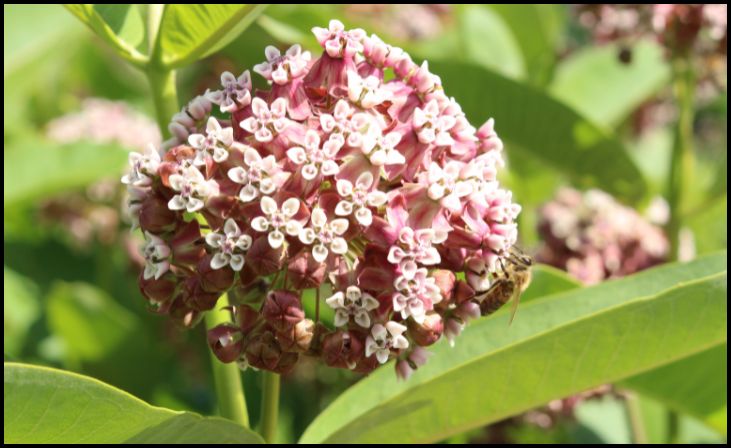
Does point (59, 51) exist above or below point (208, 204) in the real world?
below

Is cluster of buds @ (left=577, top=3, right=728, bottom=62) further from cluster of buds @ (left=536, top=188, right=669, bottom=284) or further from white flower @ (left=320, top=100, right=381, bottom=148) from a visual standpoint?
white flower @ (left=320, top=100, right=381, bottom=148)

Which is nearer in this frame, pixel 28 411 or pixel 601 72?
pixel 28 411

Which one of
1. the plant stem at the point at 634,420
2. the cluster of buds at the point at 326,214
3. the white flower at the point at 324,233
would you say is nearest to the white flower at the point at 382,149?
the cluster of buds at the point at 326,214

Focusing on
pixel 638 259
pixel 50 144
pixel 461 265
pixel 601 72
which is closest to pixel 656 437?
pixel 638 259

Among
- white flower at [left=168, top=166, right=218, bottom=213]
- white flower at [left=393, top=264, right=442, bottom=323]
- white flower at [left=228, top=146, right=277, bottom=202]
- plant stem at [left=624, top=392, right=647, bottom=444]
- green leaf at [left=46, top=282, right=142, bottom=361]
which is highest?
white flower at [left=228, top=146, right=277, bottom=202]

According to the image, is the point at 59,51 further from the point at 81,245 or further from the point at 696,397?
the point at 696,397

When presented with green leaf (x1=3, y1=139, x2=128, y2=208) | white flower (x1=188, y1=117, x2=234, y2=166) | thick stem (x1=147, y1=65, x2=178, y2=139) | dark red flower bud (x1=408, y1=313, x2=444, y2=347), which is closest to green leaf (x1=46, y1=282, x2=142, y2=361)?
green leaf (x1=3, y1=139, x2=128, y2=208)

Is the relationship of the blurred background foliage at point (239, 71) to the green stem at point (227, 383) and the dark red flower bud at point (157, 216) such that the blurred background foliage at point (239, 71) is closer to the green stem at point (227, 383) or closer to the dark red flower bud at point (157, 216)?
the green stem at point (227, 383)
